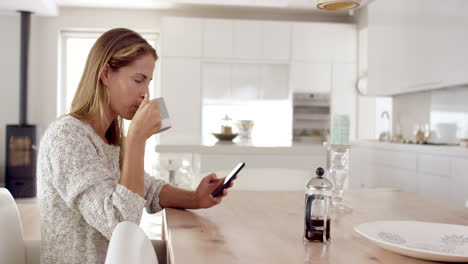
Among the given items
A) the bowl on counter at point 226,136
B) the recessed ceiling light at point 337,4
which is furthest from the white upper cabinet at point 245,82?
the recessed ceiling light at point 337,4

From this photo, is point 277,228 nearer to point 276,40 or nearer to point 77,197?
point 77,197

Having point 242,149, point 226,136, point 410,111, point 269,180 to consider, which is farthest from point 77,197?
point 410,111

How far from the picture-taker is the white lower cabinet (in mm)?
3303

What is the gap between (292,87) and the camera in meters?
6.41

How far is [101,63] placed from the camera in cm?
129

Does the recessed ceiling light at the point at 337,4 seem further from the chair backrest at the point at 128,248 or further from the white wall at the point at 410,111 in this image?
the white wall at the point at 410,111

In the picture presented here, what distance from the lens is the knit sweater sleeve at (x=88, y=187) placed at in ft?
3.67

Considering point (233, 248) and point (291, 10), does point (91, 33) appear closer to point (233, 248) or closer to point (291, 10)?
point (291, 10)

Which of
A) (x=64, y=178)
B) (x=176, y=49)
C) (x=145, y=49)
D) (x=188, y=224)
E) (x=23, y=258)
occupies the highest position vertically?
(x=176, y=49)

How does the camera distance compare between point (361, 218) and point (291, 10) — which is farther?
point (291, 10)

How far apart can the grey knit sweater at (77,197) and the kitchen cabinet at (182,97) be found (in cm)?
491

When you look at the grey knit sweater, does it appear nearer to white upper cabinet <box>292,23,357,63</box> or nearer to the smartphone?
the smartphone

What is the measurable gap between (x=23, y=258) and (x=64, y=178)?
0.31m

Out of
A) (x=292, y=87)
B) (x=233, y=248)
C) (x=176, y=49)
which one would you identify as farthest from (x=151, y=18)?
(x=233, y=248)
